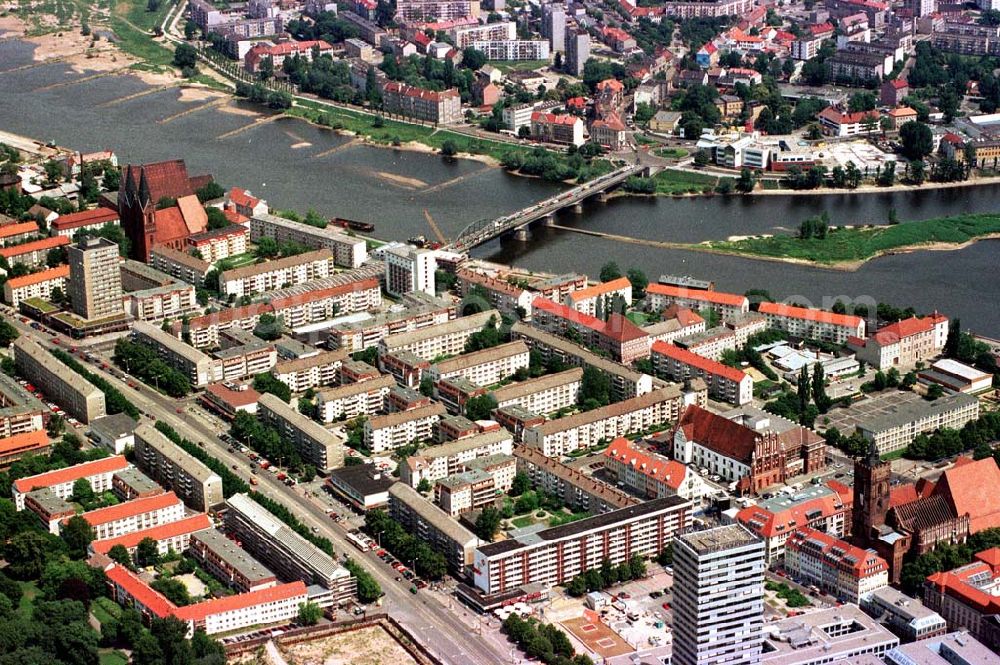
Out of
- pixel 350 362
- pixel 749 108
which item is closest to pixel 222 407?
pixel 350 362

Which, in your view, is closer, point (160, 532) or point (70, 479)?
point (160, 532)

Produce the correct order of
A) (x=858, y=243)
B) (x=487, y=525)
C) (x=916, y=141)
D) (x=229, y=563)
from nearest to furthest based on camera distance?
(x=229, y=563)
(x=487, y=525)
(x=858, y=243)
(x=916, y=141)

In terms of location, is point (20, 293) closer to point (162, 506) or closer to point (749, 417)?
point (162, 506)

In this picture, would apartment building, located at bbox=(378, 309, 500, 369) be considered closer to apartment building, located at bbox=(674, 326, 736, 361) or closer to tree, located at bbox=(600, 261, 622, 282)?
tree, located at bbox=(600, 261, 622, 282)

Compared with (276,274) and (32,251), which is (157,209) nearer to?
(32,251)

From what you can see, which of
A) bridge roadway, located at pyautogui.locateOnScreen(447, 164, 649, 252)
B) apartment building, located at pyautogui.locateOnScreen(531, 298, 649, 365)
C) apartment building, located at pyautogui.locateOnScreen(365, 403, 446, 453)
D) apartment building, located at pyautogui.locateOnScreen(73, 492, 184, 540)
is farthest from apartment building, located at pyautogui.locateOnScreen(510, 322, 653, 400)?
apartment building, located at pyautogui.locateOnScreen(73, 492, 184, 540)

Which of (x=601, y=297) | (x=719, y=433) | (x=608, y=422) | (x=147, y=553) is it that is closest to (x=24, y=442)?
(x=147, y=553)
